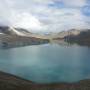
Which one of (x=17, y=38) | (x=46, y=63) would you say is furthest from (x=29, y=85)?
(x=17, y=38)

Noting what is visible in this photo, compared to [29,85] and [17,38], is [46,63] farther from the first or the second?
[17,38]

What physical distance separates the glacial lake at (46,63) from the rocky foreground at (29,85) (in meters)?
0.15

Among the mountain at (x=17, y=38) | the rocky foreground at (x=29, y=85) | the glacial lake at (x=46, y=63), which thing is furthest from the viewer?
the mountain at (x=17, y=38)

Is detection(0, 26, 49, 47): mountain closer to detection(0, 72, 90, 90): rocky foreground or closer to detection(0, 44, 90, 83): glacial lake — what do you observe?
detection(0, 44, 90, 83): glacial lake

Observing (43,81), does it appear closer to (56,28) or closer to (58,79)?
(58,79)

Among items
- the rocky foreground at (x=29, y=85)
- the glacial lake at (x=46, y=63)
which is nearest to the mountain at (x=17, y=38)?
the glacial lake at (x=46, y=63)

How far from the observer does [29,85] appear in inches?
170

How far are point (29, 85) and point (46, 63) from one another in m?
0.74

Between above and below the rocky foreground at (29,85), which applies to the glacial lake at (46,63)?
above

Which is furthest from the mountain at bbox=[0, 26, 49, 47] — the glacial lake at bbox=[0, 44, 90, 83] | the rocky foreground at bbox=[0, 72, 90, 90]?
the rocky foreground at bbox=[0, 72, 90, 90]

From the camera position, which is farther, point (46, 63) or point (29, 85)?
point (46, 63)

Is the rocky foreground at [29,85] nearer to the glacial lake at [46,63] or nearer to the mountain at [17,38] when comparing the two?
the glacial lake at [46,63]

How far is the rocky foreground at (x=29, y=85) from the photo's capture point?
4164 millimetres

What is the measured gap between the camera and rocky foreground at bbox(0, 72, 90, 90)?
4.16m
